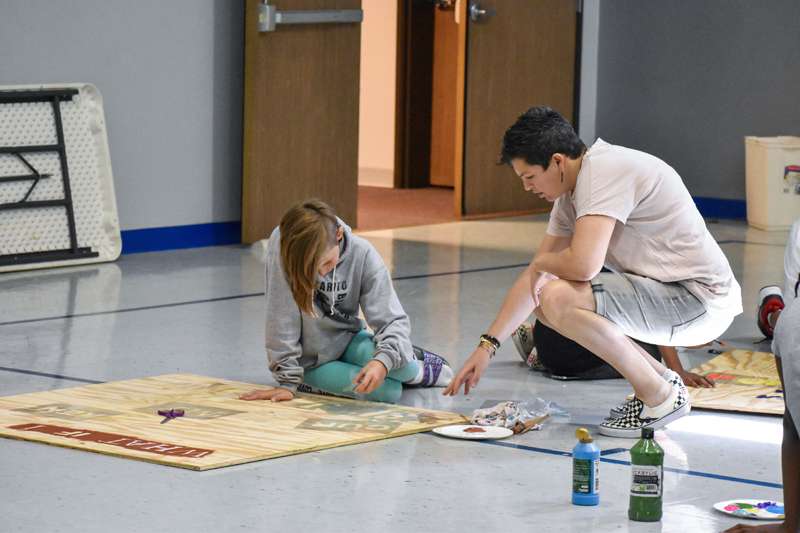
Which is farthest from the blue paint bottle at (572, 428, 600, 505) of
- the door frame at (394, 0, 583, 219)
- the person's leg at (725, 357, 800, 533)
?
the door frame at (394, 0, 583, 219)

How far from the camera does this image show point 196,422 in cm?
360

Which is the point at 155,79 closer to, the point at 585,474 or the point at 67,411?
the point at 67,411

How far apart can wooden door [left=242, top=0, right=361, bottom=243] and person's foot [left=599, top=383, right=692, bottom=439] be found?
13.1 feet

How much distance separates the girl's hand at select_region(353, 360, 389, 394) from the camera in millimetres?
3686

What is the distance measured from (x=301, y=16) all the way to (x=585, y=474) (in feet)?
15.5

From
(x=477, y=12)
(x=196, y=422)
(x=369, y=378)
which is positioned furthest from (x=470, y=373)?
(x=477, y=12)

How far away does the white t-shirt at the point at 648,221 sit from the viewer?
3.55 meters

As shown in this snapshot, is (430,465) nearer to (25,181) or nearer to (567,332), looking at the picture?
(567,332)

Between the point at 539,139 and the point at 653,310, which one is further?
the point at 653,310

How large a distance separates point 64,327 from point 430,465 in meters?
2.12

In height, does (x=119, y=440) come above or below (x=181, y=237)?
above

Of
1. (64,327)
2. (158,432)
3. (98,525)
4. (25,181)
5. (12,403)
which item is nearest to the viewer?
(98,525)

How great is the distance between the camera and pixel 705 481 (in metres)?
3.17

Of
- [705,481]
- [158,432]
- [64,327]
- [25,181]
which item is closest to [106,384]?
[158,432]
